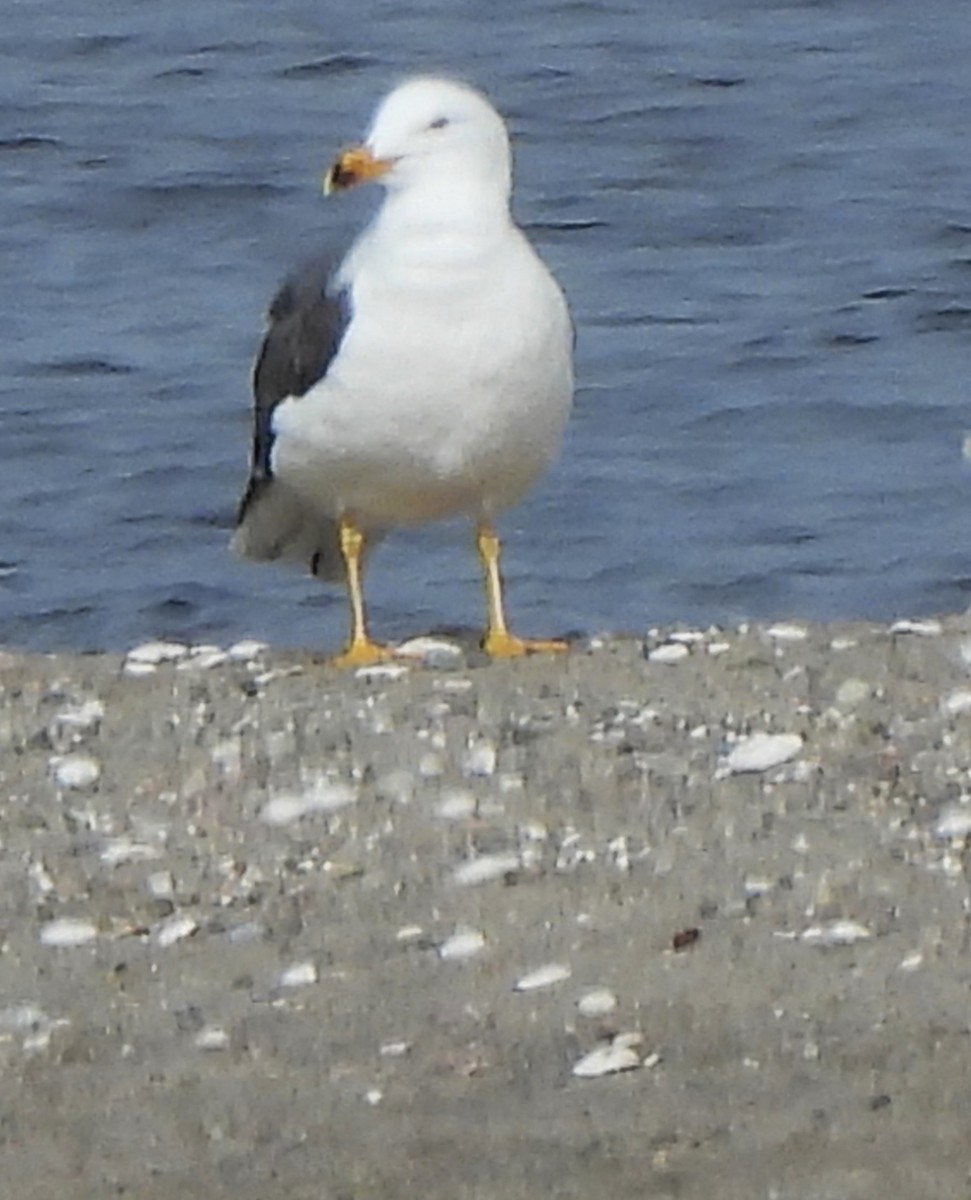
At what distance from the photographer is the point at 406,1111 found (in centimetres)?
589

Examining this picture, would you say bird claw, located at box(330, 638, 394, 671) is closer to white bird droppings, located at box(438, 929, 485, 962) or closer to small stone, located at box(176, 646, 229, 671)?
small stone, located at box(176, 646, 229, 671)

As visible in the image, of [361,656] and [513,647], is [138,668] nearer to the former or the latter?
[361,656]

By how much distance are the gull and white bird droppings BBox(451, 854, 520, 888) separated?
1.65m

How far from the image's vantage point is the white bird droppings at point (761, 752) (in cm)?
734

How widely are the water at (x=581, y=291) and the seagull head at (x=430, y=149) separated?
122 inches

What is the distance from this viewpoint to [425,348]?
8336 mm

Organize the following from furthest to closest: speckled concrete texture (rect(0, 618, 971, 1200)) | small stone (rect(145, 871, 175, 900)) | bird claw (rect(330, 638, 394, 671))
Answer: bird claw (rect(330, 638, 394, 671))
small stone (rect(145, 871, 175, 900))
speckled concrete texture (rect(0, 618, 971, 1200))

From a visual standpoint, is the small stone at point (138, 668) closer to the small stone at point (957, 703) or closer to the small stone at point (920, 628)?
the small stone at point (920, 628)

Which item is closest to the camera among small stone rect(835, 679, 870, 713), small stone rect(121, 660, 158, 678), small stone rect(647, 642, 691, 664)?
small stone rect(835, 679, 870, 713)

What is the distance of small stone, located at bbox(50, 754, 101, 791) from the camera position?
7641mm

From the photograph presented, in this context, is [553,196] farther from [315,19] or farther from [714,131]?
[315,19]

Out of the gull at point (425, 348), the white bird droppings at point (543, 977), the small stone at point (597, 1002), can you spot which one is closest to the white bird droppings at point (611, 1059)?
the small stone at point (597, 1002)

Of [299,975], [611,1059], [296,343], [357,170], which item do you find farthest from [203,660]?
[611,1059]

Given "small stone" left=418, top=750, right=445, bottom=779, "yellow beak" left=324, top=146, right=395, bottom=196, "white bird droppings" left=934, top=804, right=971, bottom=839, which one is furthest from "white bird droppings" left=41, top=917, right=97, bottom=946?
"yellow beak" left=324, top=146, right=395, bottom=196
